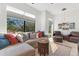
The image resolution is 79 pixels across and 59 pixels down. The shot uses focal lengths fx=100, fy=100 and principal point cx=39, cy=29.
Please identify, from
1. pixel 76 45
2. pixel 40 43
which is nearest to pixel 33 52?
pixel 40 43

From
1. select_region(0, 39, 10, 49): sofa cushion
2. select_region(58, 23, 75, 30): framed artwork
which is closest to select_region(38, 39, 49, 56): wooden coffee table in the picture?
select_region(58, 23, 75, 30): framed artwork

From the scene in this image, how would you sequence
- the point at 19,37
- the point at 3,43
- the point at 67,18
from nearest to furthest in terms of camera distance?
1. the point at 3,43
2. the point at 19,37
3. the point at 67,18

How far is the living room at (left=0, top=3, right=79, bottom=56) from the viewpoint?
2102 mm

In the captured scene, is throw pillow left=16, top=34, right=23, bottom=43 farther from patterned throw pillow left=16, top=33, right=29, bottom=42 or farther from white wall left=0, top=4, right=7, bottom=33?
white wall left=0, top=4, right=7, bottom=33

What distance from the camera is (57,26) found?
7.73ft

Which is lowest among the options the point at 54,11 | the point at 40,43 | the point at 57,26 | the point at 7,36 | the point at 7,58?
the point at 7,58

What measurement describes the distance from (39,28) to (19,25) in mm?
477

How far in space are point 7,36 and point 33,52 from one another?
657mm

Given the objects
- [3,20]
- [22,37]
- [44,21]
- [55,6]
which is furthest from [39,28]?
[3,20]

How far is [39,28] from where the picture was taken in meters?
2.39

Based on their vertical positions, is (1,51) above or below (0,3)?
below

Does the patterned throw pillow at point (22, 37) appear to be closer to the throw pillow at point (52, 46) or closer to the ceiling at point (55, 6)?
the throw pillow at point (52, 46)

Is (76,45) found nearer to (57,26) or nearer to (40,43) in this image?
(57,26)

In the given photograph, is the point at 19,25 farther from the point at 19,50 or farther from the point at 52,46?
the point at 52,46
